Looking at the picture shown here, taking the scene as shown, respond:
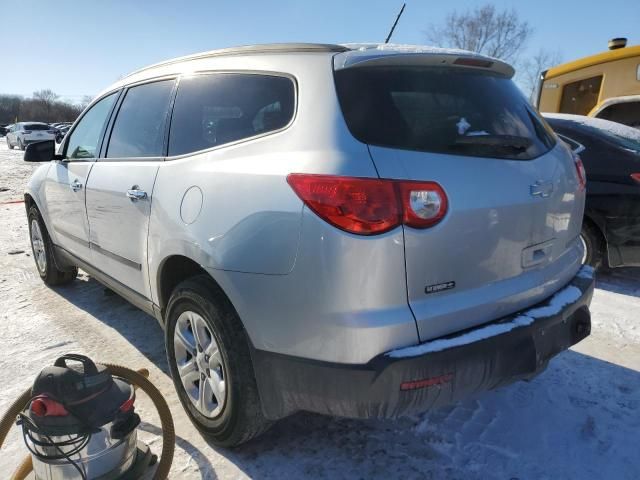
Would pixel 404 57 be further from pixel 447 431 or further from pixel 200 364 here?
pixel 447 431

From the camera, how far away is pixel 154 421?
2.54 meters

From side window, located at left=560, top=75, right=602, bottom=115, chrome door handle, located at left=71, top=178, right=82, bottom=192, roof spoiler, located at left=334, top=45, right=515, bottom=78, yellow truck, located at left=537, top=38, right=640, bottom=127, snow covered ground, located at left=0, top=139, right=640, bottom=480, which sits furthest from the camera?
side window, located at left=560, top=75, right=602, bottom=115

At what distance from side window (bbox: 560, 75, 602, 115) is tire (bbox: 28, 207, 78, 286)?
8.84m

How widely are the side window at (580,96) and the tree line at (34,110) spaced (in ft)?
258

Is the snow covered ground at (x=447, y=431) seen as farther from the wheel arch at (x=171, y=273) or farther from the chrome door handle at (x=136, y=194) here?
the chrome door handle at (x=136, y=194)

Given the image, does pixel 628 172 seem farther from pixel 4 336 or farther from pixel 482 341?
pixel 4 336

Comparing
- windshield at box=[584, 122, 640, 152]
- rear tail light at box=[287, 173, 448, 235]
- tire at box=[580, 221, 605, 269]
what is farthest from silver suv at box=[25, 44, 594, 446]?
windshield at box=[584, 122, 640, 152]

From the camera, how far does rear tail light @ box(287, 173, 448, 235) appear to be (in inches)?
65.1

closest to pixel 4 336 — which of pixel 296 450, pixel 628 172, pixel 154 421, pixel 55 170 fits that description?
pixel 55 170

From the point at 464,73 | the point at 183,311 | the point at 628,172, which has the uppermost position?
the point at 464,73

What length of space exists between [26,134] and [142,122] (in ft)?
102

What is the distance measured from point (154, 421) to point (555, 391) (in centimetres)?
223

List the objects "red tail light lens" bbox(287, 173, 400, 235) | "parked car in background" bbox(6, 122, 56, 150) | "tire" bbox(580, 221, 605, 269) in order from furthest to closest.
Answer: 1. "parked car in background" bbox(6, 122, 56, 150)
2. "tire" bbox(580, 221, 605, 269)
3. "red tail light lens" bbox(287, 173, 400, 235)

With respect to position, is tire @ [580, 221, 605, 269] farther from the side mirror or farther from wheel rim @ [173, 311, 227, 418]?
the side mirror
